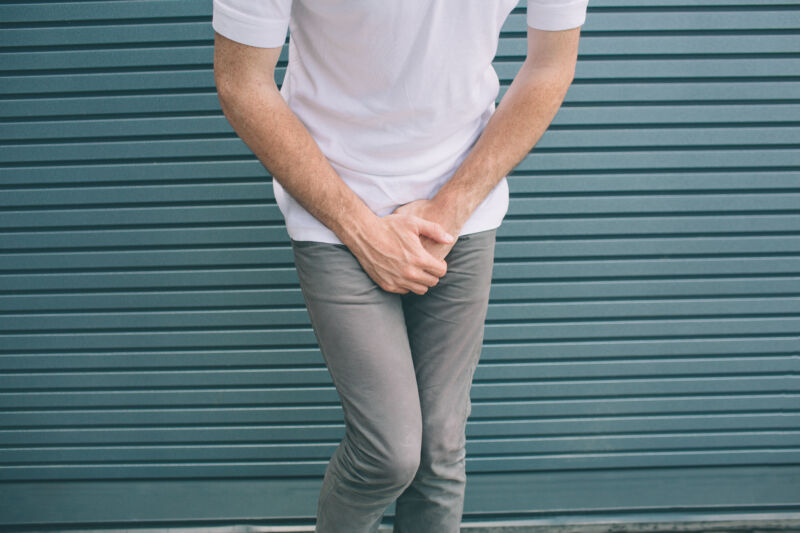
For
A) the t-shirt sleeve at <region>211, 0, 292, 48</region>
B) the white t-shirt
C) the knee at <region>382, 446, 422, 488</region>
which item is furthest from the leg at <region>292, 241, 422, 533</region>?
the t-shirt sleeve at <region>211, 0, 292, 48</region>

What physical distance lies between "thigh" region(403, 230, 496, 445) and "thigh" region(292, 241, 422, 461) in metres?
0.11

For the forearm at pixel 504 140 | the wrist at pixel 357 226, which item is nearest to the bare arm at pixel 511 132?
the forearm at pixel 504 140

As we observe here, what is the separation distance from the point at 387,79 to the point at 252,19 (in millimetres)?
302

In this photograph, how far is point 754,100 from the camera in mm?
2188

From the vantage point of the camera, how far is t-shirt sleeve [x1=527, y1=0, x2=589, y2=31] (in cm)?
133

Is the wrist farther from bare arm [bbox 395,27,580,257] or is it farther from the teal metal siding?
the teal metal siding

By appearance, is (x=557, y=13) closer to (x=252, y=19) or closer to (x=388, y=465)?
(x=252, y=19)

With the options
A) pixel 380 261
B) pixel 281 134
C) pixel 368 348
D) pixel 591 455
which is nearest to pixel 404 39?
pixel 281 134

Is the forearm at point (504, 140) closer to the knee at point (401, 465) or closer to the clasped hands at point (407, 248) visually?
the clasped hands at point (407, 248)

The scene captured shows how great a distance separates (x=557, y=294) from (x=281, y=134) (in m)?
1.48

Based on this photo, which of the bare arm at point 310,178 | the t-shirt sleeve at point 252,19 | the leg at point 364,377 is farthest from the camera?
the leg at point 364,377

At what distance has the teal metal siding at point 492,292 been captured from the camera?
2.12 meters

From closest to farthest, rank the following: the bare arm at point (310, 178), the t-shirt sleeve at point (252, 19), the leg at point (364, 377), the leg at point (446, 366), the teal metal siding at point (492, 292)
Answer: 1. the t-shirt sleeve at point (252, 19)
2. the bare arm at point (310, 178)
3. the leg at point (364, 377)
4. the leg at point (446, 366)
5. the teal metal siding at point (492, 292)

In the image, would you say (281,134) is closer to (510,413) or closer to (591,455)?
(510,413)
